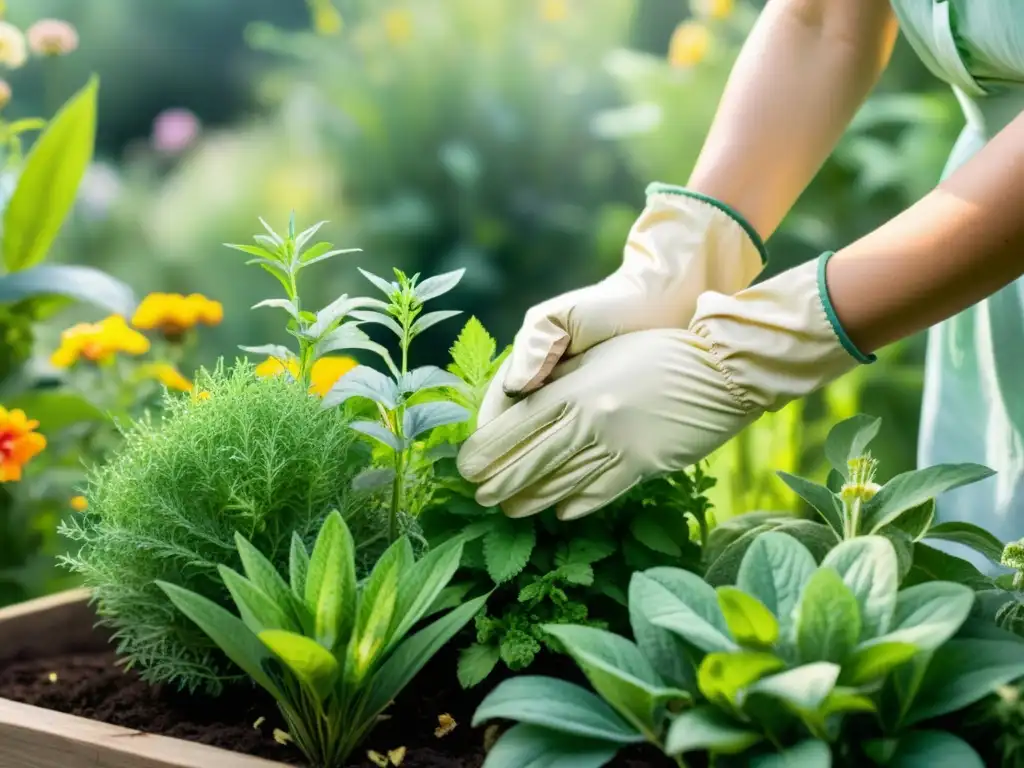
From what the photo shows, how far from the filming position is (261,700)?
40.0 inches

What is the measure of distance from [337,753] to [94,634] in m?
0.55

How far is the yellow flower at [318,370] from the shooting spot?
1079 mm

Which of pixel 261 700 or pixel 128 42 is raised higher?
pixel 128 42

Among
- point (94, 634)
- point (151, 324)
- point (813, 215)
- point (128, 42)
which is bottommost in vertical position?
point (94, 634)

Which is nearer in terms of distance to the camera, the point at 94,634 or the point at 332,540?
the point at 332,540

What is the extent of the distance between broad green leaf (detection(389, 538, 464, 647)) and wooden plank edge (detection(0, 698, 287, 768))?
14 centimetres

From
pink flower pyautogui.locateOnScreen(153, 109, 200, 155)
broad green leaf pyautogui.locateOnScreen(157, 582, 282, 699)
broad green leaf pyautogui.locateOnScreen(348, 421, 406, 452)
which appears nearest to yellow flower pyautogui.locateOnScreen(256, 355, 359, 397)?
broad green leaf pyautogui.locateOnScreen(348, 421, 406, 452)

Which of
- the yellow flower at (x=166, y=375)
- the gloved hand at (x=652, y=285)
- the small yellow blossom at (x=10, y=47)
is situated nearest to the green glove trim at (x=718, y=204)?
the gloved hand at (x=652, y=285)

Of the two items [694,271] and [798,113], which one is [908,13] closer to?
[798,113]

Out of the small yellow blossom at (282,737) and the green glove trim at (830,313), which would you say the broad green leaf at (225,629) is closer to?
the small yellow blossom at (282,737)

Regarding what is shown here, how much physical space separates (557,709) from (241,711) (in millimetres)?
396

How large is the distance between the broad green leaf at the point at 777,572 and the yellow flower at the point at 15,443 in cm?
96

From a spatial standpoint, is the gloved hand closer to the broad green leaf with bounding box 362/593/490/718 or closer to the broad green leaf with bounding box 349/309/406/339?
the broad green leaf with bounding box 349/309/406/339

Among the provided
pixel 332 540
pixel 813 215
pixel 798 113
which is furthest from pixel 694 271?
pixel 813 215
